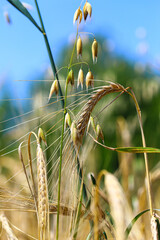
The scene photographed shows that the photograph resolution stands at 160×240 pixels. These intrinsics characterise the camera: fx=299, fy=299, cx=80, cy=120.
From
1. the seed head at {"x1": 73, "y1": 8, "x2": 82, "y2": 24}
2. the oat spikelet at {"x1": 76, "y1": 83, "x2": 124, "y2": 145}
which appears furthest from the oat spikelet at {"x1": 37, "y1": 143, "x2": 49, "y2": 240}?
the seed head at {"x1": 73, "y1": 8, "x2": 82, "y2": 24}

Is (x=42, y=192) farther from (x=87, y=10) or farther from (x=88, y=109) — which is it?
(x=87, y=10)

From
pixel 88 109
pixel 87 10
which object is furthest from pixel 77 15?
pixel 88 109

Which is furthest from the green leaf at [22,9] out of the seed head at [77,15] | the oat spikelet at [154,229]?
the oat spikelet at [154,229]

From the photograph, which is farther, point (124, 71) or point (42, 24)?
point (124, 71)

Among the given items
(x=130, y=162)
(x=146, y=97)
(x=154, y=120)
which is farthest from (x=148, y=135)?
(x=130, y=162)

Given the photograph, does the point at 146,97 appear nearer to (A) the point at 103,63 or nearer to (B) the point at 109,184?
(A) the point at 103,63

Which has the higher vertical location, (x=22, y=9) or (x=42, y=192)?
(x=22, y=9)

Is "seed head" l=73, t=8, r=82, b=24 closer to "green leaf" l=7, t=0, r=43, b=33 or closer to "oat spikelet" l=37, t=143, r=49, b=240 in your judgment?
"green leaf" l=7, t=0, r=43, b=33

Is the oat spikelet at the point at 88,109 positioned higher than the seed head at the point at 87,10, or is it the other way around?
the seed head at the point at 87,10

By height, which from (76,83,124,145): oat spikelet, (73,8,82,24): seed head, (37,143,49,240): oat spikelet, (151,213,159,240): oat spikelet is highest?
(73,8,82,24): seed head

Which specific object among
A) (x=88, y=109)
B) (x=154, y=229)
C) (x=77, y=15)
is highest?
(x=77, y=15)

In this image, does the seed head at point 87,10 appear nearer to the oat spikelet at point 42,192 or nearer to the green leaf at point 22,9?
the green leaf at point 22,9
